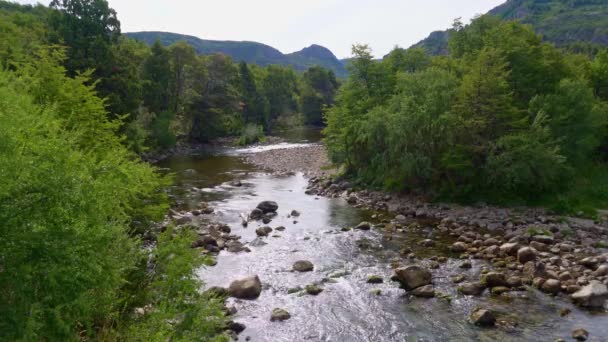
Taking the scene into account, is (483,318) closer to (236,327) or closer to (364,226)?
(236,327)

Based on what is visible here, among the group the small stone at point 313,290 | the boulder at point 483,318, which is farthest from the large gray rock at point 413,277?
the small stone at point 313,290

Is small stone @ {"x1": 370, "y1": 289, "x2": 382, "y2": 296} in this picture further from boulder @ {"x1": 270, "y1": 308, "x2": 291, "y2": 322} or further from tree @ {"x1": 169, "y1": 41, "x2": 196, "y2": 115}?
tree @ {"x1": 169, "y1": 41, "x2": 196, "y2": 115}

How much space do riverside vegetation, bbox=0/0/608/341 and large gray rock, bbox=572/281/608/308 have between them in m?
11.5

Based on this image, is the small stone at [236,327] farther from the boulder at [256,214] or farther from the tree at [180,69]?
the tree at [180,69]

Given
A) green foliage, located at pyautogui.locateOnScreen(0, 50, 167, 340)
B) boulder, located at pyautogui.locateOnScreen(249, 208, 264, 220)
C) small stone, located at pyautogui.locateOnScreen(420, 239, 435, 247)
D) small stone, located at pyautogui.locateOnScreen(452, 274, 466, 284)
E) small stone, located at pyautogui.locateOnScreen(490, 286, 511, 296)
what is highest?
green foliage, located at pyautogui.locateOnScreen(0, 50, 167, 340)

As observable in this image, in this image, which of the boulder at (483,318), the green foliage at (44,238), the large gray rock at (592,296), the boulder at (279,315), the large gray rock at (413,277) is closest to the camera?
the green foliage at (44,238)

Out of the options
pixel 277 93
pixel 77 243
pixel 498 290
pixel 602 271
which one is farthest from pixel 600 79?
pixel 277 93

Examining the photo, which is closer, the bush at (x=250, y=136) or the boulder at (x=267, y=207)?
the boulder at (x=267, y=207)

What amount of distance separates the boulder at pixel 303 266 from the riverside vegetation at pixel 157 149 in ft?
19.9

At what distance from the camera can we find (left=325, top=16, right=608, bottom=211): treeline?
27.6 m

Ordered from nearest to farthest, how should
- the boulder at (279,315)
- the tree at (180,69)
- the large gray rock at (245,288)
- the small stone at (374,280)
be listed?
the boulder at (279,315), the large gray rock at (245,288), the small stone at (374,280), the tree at (180,69)

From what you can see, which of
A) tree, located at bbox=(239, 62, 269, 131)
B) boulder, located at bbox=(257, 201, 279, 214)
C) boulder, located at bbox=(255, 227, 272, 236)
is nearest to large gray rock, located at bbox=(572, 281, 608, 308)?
boulder, located at bbox=(255, 227, 272, 236)

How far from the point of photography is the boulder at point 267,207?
29078 mm

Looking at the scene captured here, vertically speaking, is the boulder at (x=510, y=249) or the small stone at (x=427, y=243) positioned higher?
the boulder at (x=510, y=249)
